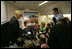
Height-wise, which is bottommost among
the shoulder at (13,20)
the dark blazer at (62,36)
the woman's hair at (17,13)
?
the dark blazer at (62,36)

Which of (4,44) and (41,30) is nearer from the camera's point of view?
(4,44)

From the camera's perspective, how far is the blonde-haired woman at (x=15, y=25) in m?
1.09

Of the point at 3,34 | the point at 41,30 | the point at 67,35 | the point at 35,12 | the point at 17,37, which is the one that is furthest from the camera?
the point at 41,30

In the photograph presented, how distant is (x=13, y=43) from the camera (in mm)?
1098

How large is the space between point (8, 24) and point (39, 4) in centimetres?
53

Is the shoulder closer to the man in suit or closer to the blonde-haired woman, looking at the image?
the blonde-haired woman

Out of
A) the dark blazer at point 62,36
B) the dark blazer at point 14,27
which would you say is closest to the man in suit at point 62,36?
the dark blazer at point 62,36

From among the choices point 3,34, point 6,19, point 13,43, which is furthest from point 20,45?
point 6,19

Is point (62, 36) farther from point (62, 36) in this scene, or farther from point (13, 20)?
point (13, 20)

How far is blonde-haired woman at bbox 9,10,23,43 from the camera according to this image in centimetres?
109

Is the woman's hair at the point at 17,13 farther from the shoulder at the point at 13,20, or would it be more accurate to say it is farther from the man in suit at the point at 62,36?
the man in suit at the point at 62,36

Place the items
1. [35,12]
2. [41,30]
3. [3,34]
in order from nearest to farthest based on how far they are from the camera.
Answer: [3,34]
[35,12]
[41,30]

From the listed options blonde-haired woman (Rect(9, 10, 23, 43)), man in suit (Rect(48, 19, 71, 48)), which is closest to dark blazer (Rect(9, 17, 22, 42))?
blonde-haired woman (Rect(9, 10, 23, 43))

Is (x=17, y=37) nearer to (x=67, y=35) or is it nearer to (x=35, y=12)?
(x=35, y=12)
